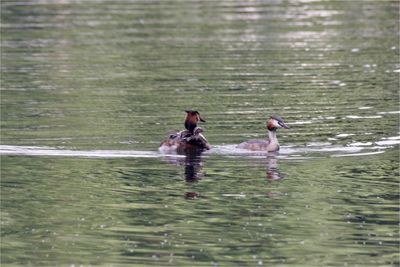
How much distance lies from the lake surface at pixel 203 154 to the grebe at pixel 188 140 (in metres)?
0.20

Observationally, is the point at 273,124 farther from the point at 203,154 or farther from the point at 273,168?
the point at 273,168

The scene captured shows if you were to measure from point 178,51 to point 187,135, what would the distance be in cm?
1567

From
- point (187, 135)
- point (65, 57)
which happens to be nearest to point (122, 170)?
→ point (187, 135)

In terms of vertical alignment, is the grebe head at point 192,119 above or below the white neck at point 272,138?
above

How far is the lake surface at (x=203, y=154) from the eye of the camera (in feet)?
52.5

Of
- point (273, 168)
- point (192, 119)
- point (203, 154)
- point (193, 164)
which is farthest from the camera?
point (192, 119)

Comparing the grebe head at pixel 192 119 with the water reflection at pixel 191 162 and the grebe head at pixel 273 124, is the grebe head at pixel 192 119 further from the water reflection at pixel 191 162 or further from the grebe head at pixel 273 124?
the grebe head at pixel 273 124

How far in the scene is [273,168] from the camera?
2088 centimetres

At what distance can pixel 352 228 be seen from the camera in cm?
1658

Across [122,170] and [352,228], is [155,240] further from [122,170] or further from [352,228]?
[122,170]

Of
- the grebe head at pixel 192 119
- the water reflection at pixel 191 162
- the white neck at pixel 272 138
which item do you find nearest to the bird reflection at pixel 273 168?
the white neck at pixel 272 138

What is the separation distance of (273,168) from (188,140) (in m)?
1.98

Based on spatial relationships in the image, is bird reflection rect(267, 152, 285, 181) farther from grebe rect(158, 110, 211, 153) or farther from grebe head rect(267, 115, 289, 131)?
grebe rect(158, 110, 211, 153)

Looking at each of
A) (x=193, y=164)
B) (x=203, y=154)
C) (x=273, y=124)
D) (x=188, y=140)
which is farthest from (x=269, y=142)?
(x=193, y=164)
